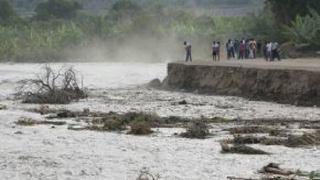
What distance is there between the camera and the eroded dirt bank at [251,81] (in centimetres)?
3080

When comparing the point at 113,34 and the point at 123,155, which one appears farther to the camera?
the point at 113,34

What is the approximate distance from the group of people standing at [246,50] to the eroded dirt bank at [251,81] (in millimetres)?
3538

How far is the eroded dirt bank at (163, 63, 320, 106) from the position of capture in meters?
30.8

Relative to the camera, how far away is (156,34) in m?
89.5

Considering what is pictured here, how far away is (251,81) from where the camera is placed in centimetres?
3444

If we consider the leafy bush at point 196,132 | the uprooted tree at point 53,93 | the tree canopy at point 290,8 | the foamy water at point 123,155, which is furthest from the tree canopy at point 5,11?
the leafy bush at point 196,132

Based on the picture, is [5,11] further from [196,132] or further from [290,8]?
[196,132]

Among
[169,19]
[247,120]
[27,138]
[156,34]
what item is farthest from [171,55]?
[27,138]

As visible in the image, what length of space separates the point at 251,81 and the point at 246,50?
37.3 feet

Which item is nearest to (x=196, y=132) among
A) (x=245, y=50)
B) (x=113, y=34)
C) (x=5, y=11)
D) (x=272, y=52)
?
(x=272, y=52)

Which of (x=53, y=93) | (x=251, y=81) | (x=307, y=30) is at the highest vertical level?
(x=307, y=30)

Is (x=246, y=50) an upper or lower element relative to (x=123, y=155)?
upper

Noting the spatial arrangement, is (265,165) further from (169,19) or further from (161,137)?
(169,19)

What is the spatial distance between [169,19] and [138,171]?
9017cm
